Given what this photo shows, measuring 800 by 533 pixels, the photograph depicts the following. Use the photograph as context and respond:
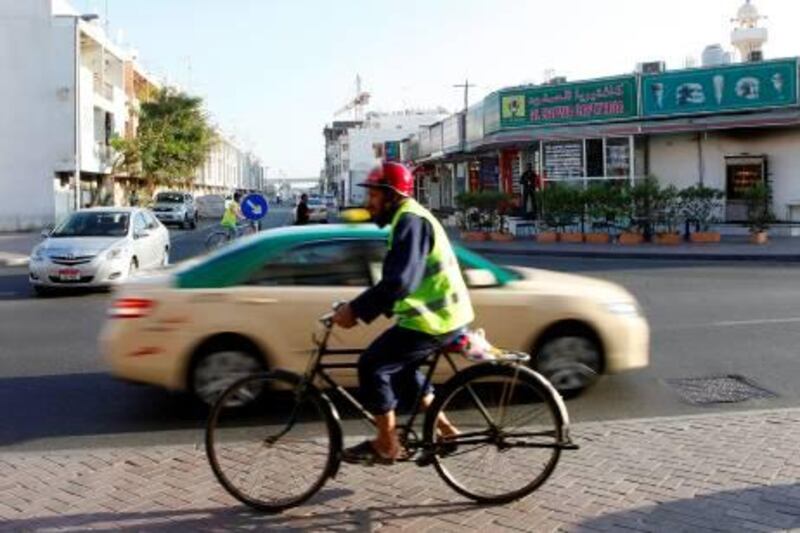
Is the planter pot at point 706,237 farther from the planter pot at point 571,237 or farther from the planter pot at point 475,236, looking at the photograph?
the planter pot at point 475,236

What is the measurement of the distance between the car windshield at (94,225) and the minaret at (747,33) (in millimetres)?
24234

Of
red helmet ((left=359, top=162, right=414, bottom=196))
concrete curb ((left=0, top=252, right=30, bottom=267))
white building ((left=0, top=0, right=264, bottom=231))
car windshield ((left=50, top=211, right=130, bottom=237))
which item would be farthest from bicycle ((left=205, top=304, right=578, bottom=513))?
white building ((left=0, top=0, right=264, bottom=231))

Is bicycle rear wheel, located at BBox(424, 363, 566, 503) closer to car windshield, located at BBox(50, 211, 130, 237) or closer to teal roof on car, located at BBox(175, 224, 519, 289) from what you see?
teal roof on car, located at BBox(175, 224, 519, 289)

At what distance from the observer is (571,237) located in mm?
26469

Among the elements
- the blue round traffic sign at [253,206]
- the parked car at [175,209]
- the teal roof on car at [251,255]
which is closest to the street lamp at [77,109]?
the parked car at [175,209]

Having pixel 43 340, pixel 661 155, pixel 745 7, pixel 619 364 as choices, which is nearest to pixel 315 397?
pixel 619 364

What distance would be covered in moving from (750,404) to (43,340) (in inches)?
293

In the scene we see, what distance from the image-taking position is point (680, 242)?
81.0 ft

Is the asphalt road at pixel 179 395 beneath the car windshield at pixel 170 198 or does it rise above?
beneath

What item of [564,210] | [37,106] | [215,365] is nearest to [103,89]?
[37,106]

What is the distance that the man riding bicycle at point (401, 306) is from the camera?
430cm

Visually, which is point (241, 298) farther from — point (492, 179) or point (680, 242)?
point (492, 179)

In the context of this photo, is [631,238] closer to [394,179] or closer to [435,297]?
[435,297]

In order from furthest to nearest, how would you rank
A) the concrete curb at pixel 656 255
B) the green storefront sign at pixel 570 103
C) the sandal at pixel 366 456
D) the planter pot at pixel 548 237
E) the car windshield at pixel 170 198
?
the car windshield at pixel 170 198 → the green storefront sign at pixel 570 103 → the planter pot at pixel 548 237 → the concrete curb at pixel 656 255 → the sandal at pixel 366 456
